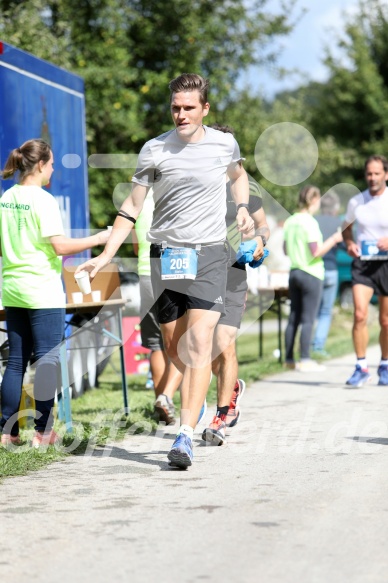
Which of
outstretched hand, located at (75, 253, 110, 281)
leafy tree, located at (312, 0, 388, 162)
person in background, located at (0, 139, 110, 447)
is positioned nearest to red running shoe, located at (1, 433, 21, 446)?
person in background, located at (0, 139, 110, 447)

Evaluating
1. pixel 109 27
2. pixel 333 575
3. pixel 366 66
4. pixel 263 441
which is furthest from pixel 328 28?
pixel 333 575

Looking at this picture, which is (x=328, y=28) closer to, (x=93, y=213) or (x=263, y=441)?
(x=93, y=213)

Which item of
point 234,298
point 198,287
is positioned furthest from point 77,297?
point 198,287

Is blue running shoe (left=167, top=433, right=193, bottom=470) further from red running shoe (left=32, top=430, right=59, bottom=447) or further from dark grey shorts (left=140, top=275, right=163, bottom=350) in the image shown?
dark grey shorts (left=140, top=275, right=163, bottom=350)

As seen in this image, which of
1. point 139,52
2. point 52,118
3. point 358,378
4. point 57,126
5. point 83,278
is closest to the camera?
point 83,278

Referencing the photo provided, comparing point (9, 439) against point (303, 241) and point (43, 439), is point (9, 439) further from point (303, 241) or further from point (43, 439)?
point (303, 241)

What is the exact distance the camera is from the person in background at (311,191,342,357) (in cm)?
1427

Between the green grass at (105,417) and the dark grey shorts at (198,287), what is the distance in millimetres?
1125

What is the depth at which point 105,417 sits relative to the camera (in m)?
8.65

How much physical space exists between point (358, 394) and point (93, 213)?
11.2 meters

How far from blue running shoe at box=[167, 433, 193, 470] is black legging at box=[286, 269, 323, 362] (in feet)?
20.9

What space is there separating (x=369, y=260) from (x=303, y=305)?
2144 mm

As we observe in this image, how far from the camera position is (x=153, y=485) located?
5.85 meters

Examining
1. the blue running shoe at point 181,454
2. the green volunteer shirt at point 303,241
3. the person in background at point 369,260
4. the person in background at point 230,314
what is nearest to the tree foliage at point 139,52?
the green volunteer shirt at point 303,241
